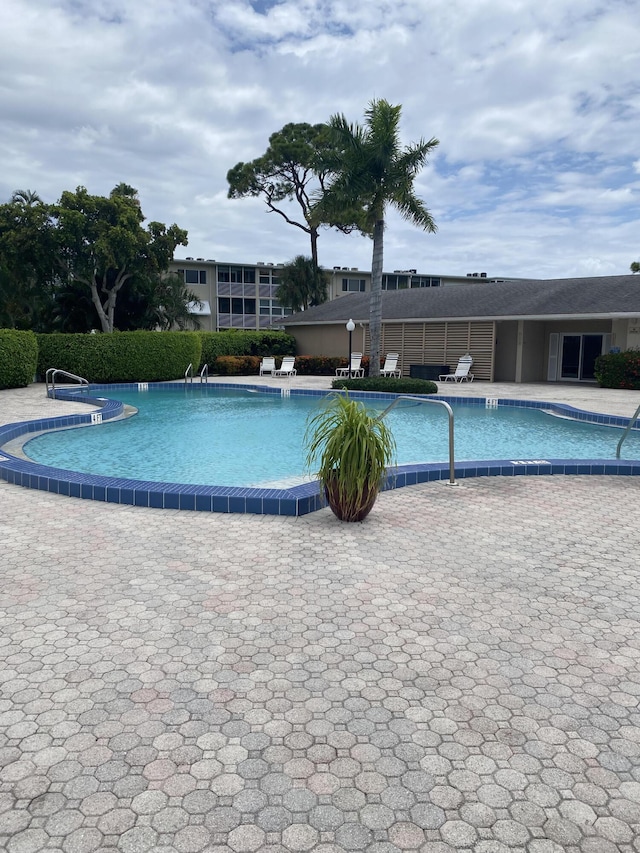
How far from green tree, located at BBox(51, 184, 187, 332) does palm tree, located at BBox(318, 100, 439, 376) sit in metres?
13.3

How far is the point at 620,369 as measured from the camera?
71.7 ft

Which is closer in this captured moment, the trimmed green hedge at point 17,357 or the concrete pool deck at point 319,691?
the concrete pool deck at point 319,691

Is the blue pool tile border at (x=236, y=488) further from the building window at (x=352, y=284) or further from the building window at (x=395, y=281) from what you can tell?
the building window at (x=395, y=281)

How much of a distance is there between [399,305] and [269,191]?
764 inches

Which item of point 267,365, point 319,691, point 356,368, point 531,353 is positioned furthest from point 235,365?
point 319,691

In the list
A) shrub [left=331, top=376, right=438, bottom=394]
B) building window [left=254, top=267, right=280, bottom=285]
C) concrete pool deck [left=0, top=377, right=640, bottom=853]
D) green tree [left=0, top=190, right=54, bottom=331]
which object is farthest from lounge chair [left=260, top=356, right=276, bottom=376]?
building window [left=254, top=267, right=280, bottom=285]

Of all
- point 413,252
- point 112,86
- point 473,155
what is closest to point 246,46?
point 112,86

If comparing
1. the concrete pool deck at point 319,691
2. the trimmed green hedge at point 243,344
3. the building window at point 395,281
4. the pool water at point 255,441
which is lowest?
the pool water at point 255,441

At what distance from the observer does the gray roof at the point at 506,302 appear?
22.9 meters

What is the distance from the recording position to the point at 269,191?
1753 inches

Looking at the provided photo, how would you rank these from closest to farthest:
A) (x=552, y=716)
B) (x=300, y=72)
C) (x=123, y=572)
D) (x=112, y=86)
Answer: (x=552, y=716)
(x=123, y=572)
(x=300, y=72)
(x=112, y=86)

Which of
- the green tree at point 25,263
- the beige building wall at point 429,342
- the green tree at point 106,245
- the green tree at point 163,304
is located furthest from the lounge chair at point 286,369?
the green tree at point 25,263

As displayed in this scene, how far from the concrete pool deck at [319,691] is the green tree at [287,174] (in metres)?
39.6

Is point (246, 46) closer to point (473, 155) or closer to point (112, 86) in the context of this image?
point (112, 86)
